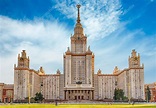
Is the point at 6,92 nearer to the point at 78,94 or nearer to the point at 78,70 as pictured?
the point at 78,94

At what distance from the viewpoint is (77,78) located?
135750 millimetres

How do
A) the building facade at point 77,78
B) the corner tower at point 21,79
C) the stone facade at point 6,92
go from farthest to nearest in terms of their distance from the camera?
the stone facade at point 6,92 → the building facade at point 77,78 → the corner tower at point 21,79

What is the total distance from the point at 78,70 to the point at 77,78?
4.00 metres

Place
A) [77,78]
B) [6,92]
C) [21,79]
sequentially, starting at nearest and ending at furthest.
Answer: [21,79] < [6,92] < [77,78]

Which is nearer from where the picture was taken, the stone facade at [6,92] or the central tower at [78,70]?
the stone facade at [6,92]

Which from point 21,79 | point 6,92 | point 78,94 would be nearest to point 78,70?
point 78,94

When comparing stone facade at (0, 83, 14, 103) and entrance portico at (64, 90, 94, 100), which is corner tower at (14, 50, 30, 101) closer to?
stone facade at (0, 83, 14, 103)

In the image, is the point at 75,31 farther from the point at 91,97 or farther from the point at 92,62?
the point at 91,97

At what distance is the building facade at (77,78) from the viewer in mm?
118312

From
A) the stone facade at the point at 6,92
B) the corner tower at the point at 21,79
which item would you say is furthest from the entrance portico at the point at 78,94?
the stone facade at the point at 6,92

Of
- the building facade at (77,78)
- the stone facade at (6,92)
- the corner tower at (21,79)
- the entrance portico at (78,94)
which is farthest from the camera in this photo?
the entrance portico at (78,94)

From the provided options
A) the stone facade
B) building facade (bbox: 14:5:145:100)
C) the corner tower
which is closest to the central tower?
building facade (bbox: 14:5:145:100)

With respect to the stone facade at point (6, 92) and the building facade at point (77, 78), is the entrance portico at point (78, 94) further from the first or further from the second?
the stone facade at point (6, 92)

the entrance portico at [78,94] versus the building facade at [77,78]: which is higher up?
the building facade at [77,78]
